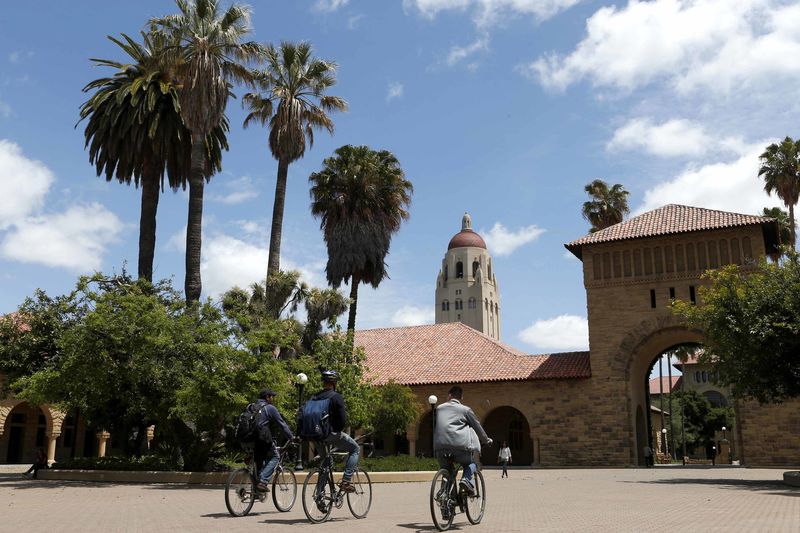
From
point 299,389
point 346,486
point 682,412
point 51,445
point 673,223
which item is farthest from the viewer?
point 682,412

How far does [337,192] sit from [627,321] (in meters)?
15.5

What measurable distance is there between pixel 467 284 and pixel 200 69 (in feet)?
307

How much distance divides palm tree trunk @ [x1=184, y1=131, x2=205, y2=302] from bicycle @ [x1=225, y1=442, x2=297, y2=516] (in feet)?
55.8

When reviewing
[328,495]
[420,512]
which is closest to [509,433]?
[420,512]

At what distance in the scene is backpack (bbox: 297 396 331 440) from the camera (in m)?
8.84

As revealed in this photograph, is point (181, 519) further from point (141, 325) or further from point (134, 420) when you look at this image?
point (134, 420)

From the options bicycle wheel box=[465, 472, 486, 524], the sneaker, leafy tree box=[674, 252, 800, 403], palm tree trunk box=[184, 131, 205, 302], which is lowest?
bicycle wheel box=[465, 472, 486, 524]

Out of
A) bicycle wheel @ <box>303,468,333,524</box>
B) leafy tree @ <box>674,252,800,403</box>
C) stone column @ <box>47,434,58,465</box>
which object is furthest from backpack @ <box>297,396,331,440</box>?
stone column @ <box>47,434,58,465</box>

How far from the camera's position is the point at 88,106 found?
30328 millimetres

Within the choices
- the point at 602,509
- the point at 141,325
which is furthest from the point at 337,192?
the point at 602,509

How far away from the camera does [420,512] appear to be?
10812 mm

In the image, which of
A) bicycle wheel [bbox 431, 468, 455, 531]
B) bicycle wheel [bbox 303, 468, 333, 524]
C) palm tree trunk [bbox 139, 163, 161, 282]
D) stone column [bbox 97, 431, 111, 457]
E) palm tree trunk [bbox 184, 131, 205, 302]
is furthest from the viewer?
stone column [bbox 97, 431, 111, 457]

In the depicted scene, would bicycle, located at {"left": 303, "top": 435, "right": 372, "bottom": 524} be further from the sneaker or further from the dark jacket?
the dark jacket

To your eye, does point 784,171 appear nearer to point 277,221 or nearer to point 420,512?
point 277,221
